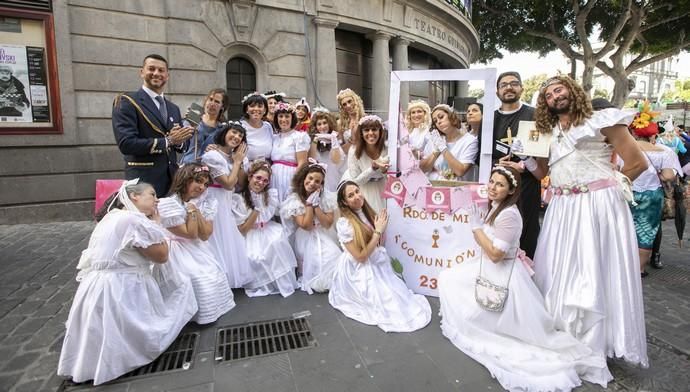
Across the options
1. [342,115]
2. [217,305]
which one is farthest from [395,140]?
[217,305]

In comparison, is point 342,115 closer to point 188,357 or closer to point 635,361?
point 188,357

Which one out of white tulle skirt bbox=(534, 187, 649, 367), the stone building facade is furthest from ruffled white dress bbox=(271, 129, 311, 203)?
the stone building facade

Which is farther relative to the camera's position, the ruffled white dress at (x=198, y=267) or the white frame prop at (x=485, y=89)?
the white frame prop at (x=485, y=89)

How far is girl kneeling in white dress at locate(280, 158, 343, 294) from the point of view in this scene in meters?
4.12

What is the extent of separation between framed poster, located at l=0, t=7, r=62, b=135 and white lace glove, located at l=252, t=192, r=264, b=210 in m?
5.39

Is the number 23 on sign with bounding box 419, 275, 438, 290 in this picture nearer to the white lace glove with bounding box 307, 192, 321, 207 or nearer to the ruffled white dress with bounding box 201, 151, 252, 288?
the white lace glove with bounding box 307, 192, 321, 207

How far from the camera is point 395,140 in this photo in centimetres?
393

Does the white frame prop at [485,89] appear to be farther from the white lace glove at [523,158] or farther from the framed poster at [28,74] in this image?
the framed poster at [28,74]

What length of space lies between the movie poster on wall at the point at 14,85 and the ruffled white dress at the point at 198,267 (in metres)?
5.72

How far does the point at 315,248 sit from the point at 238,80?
236 inches

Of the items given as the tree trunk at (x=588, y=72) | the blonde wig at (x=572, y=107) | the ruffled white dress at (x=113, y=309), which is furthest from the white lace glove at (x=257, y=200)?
the tree trunk at (x=588, y=72)

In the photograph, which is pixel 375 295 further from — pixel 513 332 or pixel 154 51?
pixel 154 51

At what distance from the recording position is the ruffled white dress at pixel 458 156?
12.7 ft

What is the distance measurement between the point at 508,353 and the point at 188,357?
2331 millimetres
